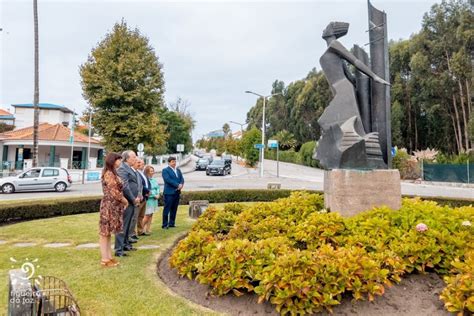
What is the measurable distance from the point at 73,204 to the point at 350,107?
31.3 feet

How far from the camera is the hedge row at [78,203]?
31.5 ft

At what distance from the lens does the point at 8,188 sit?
1686cm

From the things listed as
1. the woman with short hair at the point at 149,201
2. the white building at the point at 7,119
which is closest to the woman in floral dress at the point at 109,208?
the woman with short hair at the point at 149,201

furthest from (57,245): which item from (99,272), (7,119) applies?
(7,119)

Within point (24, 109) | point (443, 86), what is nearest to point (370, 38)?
point (443, 86)

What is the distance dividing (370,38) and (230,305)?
566cm

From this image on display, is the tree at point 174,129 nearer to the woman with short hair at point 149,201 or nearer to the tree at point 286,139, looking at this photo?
the tree at point 286,139

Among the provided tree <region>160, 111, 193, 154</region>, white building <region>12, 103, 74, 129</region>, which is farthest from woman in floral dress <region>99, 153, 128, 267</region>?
white building <region>12, 103, 74, 129</region>

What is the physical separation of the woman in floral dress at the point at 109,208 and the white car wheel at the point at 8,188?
15.6 metres

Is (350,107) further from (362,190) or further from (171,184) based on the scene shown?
(171,184)

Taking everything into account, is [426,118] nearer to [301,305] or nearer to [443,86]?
[443,86]

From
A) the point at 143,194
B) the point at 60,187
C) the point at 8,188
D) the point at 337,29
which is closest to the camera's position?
the point at 337,29

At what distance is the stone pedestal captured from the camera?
527 centimetres

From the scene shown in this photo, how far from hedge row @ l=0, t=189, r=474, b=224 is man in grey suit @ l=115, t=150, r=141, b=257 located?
18.8 feet
